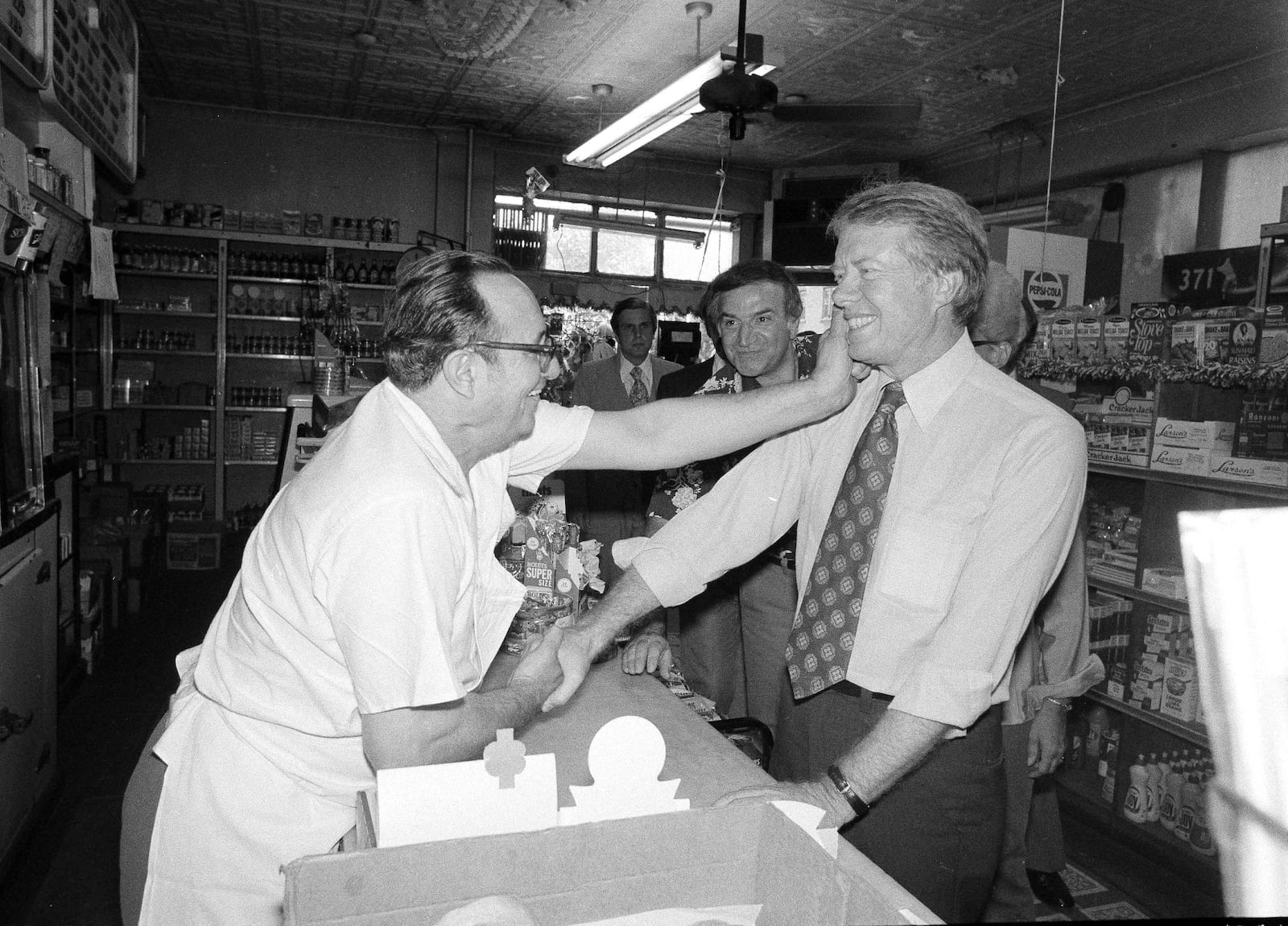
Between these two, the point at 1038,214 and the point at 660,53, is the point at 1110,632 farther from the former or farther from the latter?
the point at 1038,214

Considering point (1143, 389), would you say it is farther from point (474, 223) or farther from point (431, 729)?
point (474, 223)

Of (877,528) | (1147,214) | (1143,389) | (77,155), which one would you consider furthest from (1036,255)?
(77,155)

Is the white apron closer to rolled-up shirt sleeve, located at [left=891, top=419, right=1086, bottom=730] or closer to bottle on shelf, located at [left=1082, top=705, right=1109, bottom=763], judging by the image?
rolled-up shirt sleeve, located at [left=891, top=419, right=1086, bottom=730]

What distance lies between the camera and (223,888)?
1.48 metres

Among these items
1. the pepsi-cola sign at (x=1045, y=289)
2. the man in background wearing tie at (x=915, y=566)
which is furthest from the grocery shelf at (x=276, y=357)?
the man in background wearing tie at (x=915, y=566)

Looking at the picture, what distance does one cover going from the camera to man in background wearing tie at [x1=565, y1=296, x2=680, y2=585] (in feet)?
17.4

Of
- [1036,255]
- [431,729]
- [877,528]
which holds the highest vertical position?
[1036,255]

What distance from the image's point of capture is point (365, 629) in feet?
4.07

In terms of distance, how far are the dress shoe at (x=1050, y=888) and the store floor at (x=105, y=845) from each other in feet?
0.13

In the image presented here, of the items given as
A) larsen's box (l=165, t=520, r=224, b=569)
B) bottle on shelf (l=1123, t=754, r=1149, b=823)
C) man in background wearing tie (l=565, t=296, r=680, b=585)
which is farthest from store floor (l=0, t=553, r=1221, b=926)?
larsen's box (l=165, t=520, r=224, b=569)

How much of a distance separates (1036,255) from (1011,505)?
3.83 metres

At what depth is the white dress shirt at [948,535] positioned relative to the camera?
1490mm

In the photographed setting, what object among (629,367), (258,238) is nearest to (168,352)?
(258,238)

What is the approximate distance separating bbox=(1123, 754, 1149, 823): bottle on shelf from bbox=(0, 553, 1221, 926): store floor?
162mm
